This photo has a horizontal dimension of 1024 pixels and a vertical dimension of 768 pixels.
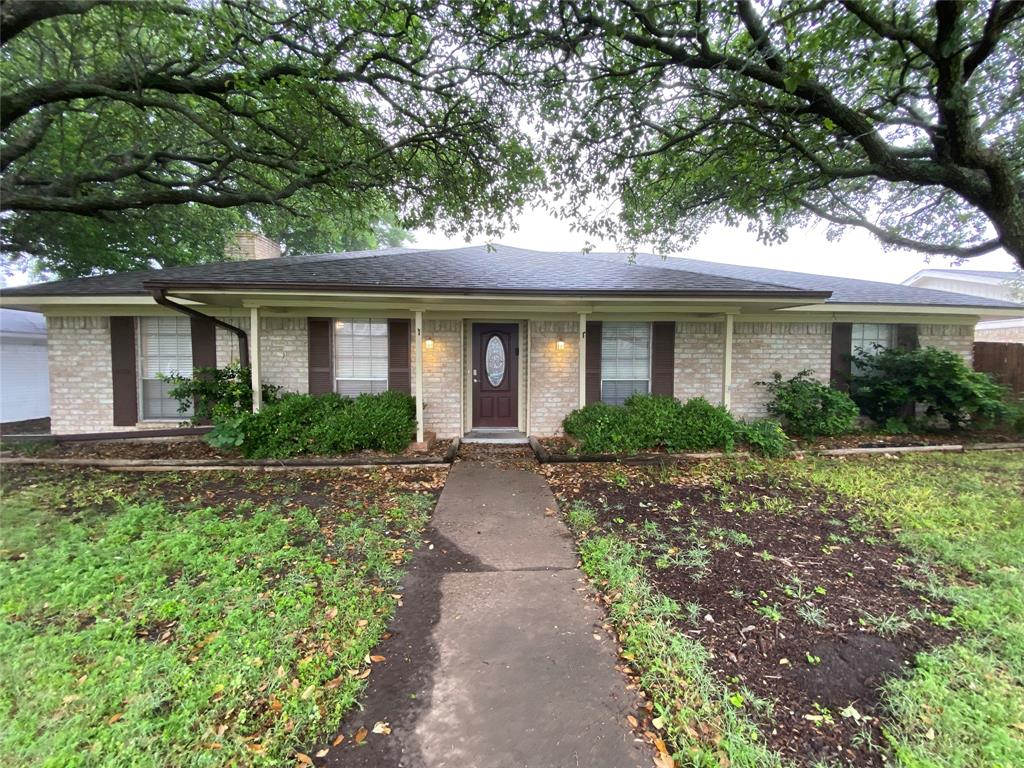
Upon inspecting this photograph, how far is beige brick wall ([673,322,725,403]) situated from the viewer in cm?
812

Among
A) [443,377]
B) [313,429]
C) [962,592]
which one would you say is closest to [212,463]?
[313,429]

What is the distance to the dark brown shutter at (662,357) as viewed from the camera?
8.03m

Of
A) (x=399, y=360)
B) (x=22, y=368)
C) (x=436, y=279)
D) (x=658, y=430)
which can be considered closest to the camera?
(x=658, y=430)

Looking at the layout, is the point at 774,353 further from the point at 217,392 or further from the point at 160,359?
the point at 160,359

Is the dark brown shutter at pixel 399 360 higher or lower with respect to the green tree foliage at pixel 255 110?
lower

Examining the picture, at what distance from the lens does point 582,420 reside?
6957 mm

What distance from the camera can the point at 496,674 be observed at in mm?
2154

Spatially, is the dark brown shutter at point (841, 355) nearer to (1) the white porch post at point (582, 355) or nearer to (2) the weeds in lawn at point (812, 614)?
(1) the white porch post at point (582, 355)

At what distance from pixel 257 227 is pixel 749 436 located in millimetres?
13936

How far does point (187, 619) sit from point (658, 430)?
19.1 ft

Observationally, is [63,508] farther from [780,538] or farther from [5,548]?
[780,538]

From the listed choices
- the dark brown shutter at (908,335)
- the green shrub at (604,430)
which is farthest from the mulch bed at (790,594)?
the dark brown shutter at (908,335)

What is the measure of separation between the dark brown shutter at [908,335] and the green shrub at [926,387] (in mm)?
229

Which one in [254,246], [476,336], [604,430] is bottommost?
[604,430]
